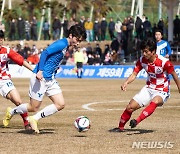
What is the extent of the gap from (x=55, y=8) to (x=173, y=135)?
177 ft

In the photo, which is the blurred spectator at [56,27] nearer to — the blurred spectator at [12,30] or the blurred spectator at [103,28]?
the blurred spectator at [12,30]

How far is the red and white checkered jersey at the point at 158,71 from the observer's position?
49.0 ft

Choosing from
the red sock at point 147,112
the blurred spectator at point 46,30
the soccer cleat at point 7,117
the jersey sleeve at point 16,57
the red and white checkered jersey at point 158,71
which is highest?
the jersey sleeve at point 16,57

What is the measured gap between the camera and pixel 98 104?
23.3 metres

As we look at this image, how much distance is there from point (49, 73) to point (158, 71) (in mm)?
2231

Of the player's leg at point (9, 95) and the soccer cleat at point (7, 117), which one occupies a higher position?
the player's leg at point (9, 95)

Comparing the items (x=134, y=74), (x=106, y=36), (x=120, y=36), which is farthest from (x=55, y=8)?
(x=134, y=74)

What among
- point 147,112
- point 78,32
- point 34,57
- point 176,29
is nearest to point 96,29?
point 34,57

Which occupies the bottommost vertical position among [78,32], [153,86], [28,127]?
[28,127]

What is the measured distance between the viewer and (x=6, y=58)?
15.9 metres

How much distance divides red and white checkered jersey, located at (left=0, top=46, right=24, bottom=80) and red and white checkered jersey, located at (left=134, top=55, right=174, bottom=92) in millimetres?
2518

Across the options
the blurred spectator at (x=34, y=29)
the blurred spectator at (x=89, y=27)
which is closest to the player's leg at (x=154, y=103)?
the blurred spectator at (x=89, y=27)

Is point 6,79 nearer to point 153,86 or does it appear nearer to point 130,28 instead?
point 153,86

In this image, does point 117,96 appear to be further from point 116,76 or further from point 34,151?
point 116,76
